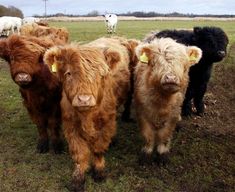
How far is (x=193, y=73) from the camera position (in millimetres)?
8438

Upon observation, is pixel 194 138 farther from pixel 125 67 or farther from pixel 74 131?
pixel 74 131

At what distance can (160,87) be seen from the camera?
5703mm

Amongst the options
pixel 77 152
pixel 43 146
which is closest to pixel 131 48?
pixel 43 146

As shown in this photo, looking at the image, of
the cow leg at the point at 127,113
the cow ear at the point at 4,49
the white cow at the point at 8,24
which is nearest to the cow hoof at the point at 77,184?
the cow ear at the point at 4,49

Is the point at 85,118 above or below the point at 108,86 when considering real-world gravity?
below

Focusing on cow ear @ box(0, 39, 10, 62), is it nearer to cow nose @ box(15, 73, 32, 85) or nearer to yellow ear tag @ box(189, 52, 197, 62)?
cow nose @ box(15, 73, 32, 85)

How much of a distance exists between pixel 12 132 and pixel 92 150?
2715 millimetres

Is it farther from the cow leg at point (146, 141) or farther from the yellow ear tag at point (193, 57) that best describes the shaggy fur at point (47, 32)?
the yellow ear tag at point (193, 57)

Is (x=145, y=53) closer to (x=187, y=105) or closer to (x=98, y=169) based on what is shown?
(x=98, y=169)

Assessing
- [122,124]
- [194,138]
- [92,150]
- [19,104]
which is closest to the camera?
[92,150]

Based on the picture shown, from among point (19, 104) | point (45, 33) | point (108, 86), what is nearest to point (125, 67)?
point (108, 86)

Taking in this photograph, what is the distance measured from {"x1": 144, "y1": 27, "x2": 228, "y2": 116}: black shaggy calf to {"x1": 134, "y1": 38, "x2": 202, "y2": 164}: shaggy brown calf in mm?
1968

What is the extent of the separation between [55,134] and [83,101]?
211cm

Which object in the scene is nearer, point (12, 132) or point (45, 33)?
point (12, 132)
